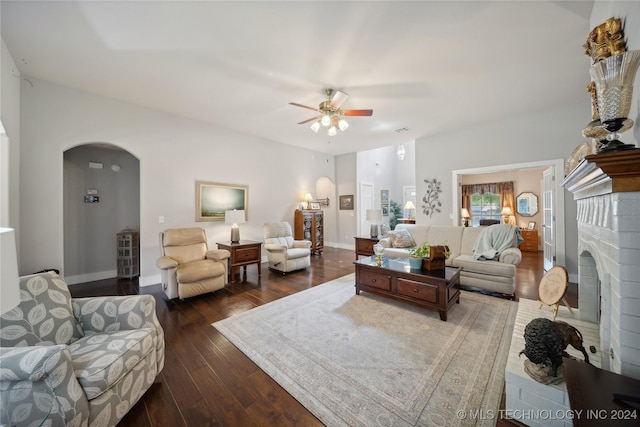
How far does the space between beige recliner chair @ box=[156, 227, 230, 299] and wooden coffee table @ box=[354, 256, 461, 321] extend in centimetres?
206

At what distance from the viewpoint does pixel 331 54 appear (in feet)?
8.20

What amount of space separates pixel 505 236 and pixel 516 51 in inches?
96.5

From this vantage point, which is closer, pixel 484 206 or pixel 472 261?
pixel 472 261

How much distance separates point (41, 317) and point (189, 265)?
5.95ft

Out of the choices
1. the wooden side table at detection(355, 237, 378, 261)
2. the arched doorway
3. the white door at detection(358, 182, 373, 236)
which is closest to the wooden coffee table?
the wooden side table at detection(355, 237, 378, 261)

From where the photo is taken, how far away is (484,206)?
8.23 meters

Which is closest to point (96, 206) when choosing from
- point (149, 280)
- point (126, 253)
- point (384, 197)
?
point (126, 253)

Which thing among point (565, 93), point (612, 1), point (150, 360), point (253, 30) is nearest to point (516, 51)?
point (612, 1)

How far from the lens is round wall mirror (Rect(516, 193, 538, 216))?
7228mm

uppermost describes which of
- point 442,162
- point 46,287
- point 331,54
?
point 331,54

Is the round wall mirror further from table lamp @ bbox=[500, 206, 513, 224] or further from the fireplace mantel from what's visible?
the fireplace mantel

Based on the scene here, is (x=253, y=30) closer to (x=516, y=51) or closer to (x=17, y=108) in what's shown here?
(x=516, y=51)

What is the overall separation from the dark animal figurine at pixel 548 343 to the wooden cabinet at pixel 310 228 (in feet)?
16.5

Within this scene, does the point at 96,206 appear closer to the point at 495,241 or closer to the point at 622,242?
Result: the point at 622,242
